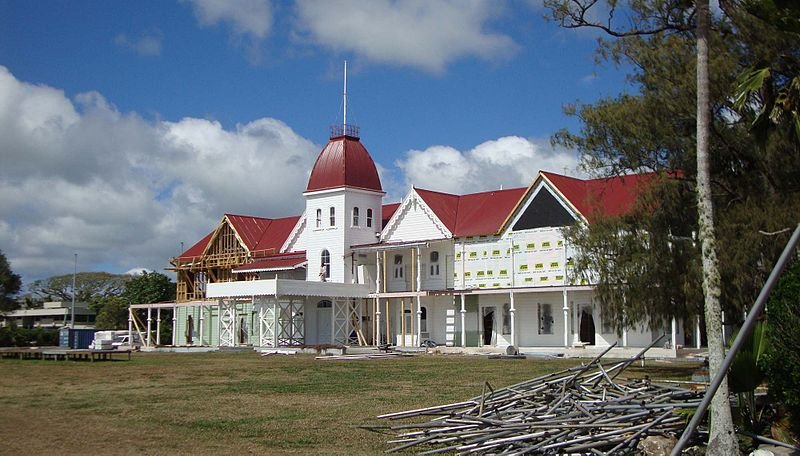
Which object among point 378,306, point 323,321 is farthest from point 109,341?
point 378,306

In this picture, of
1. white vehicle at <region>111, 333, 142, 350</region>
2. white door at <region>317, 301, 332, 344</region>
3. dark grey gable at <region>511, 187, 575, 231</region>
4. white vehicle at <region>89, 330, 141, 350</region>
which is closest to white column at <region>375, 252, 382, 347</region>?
white door at <region>317, 301, 332, 344</region>

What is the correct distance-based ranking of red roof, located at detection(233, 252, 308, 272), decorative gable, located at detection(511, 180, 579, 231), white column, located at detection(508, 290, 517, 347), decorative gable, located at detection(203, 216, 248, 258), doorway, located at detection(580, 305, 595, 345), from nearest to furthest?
decorative gable, located at detection(511, 180, 579, 231)
doorway, located at detection(580, 305, 595, 345)
white column, located at detection(508, 290, 517, 347)
red roof, located at detection(233, 252, 308, 272)
decorative gable, located at detection(203, 216, 248, 258)

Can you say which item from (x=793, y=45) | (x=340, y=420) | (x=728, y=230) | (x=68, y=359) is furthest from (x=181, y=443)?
(x=68, y=359)

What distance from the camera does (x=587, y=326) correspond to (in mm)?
42906

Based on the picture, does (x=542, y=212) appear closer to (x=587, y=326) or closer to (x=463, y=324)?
(x=587, y=326)

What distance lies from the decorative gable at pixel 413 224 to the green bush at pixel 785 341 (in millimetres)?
37030

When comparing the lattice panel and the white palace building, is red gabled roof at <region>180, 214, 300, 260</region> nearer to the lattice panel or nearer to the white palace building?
the white palace building

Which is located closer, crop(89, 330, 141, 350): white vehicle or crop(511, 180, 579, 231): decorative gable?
crop(511, 180, 579, 231): decorative gable

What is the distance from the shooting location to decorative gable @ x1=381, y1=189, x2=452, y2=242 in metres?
48.8

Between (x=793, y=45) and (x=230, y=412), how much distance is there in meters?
15.5

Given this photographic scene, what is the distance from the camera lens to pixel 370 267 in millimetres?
52375

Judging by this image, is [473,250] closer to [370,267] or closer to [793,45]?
[370,267]

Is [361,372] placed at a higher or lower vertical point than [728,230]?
lower

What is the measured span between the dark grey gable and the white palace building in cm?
6
